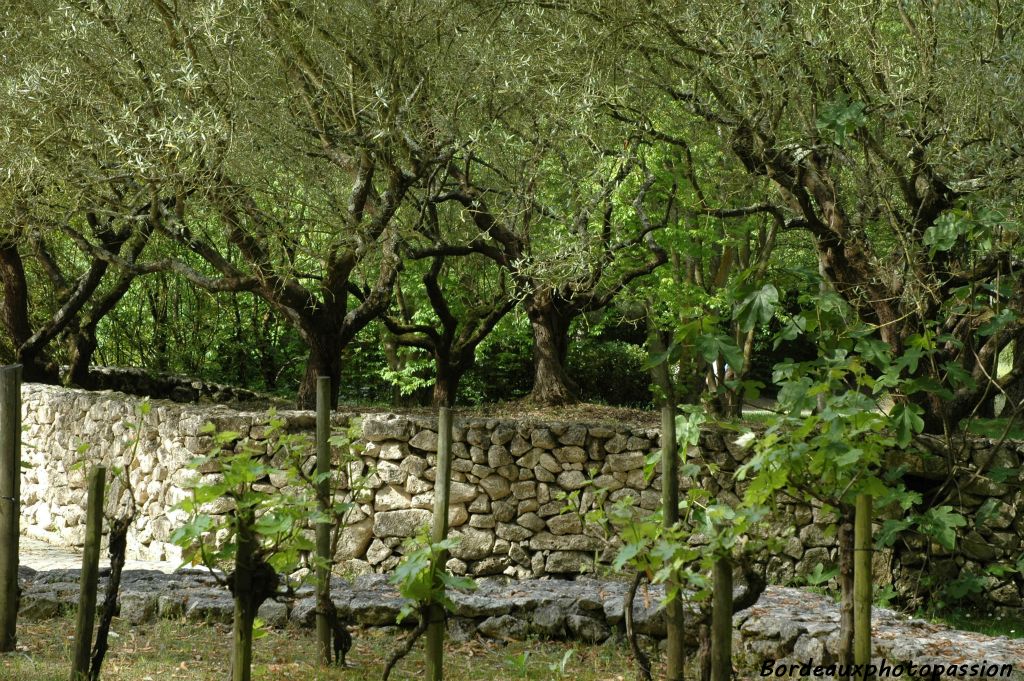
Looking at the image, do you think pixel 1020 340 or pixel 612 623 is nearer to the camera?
pixel 612 623

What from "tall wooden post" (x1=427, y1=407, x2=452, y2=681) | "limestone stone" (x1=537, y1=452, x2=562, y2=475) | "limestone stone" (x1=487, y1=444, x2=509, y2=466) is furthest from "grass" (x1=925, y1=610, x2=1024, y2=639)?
"tall wooden post" (x1=427, y1=407, x2=452, y2=681)

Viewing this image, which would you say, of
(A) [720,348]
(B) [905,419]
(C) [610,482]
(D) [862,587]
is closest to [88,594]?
(A) [720,348]

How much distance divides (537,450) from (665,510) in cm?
474

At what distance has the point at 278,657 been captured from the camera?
5.66 metres

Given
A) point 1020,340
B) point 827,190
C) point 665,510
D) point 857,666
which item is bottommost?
point 857,666

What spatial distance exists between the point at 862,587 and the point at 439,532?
1810 millimetres

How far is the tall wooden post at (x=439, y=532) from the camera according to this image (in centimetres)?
450

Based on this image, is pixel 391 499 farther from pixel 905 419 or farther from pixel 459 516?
pixel 905 419

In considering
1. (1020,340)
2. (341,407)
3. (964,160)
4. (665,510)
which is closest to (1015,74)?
(964,160)

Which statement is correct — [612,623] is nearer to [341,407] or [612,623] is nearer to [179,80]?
[179,80]

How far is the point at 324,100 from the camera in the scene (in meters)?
8.59

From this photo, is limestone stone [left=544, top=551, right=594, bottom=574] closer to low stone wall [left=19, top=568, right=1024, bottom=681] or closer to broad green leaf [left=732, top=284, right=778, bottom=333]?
low stone wall [left=19, top=568, right=1024, bottom=681]

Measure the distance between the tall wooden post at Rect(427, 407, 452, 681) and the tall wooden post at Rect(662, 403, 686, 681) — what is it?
38.8 inches

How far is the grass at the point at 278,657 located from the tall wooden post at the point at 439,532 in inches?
25.9
